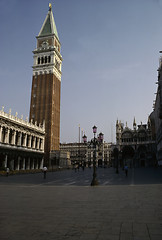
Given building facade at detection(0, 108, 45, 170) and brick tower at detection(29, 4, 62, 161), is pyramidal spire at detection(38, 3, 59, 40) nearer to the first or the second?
brick tower at detection(29, 4, 62, 161)

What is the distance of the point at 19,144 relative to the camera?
47000mm

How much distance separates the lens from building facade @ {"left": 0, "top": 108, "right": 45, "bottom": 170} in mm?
41312

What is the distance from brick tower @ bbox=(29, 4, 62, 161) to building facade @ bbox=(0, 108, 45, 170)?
7.83m

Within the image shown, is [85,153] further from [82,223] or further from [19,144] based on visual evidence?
[82,223]

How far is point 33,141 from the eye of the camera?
54438 mm

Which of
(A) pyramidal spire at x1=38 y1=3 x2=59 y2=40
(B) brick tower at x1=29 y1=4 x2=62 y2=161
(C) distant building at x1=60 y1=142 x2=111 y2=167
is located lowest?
(C) distant building at x1=60 y1=142 x2=111 y2=167

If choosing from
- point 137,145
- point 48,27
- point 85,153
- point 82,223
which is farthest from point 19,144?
point 85,153

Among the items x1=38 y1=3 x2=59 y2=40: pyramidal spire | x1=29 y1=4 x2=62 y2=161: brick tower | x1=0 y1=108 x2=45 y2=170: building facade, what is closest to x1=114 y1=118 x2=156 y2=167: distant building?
x1=29 y1=4 x2=62 y2=161: brick tower

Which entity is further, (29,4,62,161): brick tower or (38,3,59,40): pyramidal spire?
(38,3,59,40): pyramidal spire

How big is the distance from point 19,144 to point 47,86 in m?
29.4

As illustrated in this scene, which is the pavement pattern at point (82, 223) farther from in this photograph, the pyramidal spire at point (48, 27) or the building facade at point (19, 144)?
the pyramidal spire at point (48, 27)

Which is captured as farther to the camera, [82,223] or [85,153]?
[85,153]

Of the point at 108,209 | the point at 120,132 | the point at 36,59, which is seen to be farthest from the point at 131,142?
the point at 108,209

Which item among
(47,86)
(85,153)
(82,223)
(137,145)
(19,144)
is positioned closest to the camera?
(82,223)
